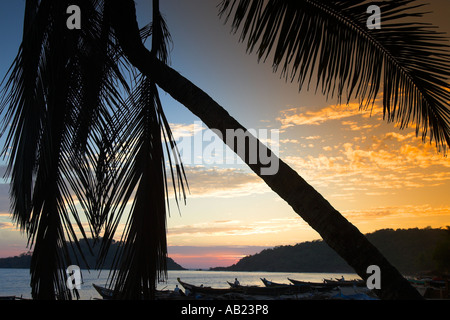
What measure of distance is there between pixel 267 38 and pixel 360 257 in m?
1.71

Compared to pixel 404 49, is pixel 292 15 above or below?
above

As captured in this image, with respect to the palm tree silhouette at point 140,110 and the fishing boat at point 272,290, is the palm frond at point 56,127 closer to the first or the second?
the palm tree silhouette at point 140,110

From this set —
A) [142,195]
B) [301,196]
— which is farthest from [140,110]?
[301,196]

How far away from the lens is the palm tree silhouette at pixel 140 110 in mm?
2629

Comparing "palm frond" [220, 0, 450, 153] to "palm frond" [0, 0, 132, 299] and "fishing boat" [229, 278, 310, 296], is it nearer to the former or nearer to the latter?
"palm frond" [0, 0, 132, 299]

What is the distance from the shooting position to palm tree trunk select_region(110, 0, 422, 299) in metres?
2.12

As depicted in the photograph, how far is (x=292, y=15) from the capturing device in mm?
2826

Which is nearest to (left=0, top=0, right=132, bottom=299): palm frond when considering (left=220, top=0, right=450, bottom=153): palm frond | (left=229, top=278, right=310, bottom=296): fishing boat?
(left=220, top=0, right=450, bottom=153): palm frond

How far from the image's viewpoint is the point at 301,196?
7.92 feet

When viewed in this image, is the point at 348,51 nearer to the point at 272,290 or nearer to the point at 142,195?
the point at 142,195

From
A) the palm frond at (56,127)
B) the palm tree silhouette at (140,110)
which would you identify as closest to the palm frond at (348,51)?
the palm tree silhouette at (140,110)

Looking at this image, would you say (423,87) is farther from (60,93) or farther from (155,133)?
(60,93)
